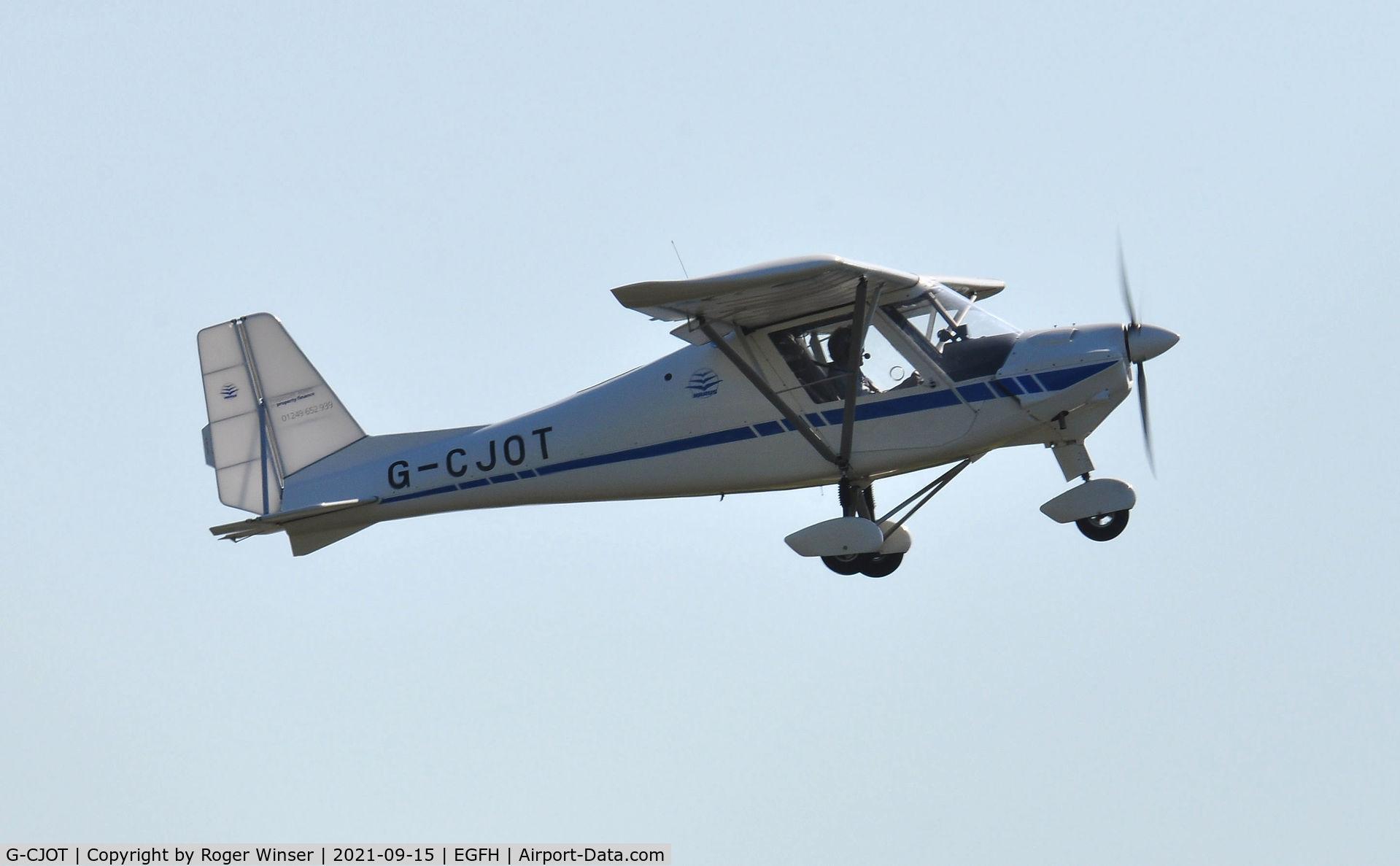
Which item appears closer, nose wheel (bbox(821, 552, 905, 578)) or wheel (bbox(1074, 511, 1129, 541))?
wheel (bbox(1074, 511, 1129, 541))

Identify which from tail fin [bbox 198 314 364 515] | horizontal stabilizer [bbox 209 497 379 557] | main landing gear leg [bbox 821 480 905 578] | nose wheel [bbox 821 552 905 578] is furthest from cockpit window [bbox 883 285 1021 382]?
tail fin [bbox 198 314 364 515]

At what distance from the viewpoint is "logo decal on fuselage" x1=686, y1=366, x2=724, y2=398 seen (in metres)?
16.3

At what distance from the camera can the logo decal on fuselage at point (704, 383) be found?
1628 centimetres

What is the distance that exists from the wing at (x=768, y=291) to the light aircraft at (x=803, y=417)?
2 centimetres

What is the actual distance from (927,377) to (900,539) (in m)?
2.03

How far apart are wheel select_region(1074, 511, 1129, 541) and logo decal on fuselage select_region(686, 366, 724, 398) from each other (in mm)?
3567

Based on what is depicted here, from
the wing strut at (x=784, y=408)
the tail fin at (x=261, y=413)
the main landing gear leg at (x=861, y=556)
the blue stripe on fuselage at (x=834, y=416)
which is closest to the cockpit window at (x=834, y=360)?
the blue stripe on fuselage at (x=834, y=416)

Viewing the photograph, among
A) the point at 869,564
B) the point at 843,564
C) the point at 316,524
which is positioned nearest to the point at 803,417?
the point at 843,564

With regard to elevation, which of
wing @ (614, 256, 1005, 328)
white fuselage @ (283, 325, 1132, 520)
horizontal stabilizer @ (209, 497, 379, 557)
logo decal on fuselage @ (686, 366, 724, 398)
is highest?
wing @ (614, 256, 1005, 328)

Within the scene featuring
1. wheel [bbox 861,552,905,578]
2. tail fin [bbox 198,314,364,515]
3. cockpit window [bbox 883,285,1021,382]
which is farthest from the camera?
tail fin [bbox 198,314,364,515]

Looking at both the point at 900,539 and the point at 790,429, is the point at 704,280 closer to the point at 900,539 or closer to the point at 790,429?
the point at 790,429

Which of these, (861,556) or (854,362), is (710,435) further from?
(861,556)

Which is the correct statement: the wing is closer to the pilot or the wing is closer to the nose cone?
the pilot

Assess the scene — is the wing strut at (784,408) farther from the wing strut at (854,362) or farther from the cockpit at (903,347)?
the cockpit at (903,347)
